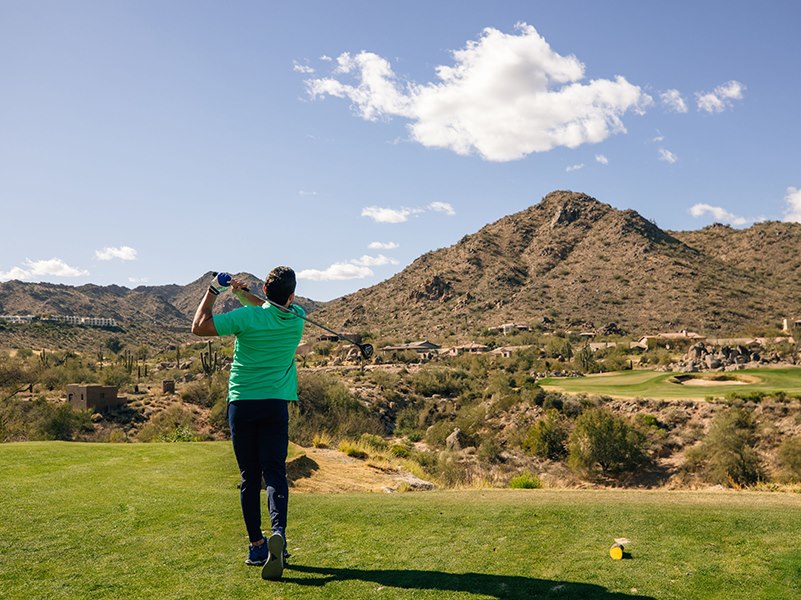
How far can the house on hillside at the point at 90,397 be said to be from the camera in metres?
37.6

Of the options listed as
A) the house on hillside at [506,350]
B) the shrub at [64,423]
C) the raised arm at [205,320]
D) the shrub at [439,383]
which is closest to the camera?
the raised arm at [205,320]

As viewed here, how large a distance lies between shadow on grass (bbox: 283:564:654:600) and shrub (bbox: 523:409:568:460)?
29178 millimetres

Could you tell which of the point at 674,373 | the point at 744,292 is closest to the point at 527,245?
the point at 744,292

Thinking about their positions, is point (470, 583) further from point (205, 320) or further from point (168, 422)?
point (168, 422)

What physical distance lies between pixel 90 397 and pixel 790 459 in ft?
118

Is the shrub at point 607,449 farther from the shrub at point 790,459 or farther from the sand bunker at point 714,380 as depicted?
the sand bunker at point 714,380

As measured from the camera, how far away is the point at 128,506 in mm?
7816

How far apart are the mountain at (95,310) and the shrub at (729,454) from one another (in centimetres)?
6329

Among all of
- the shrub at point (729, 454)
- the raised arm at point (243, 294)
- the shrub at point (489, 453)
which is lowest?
the shrub at point (489, 453)

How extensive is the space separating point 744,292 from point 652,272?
11.6m

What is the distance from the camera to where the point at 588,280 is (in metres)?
91.8

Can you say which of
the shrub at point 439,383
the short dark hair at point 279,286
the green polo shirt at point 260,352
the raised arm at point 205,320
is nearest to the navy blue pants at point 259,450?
the green polo shirt at point 260,352

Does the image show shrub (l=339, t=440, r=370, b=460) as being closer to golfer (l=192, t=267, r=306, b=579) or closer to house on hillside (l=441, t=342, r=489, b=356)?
golfer (l=192, t=267, r=306, b=579)

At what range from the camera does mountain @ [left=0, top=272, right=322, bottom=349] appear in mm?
90312
